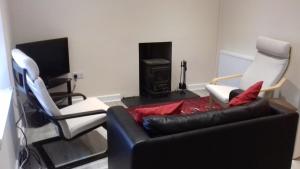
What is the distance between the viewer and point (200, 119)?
1.81 m

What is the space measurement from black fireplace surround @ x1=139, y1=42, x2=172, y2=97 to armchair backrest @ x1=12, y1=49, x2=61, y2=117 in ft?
6.65

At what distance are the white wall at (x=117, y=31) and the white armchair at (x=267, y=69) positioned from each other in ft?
3.64

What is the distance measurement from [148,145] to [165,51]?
3067mm

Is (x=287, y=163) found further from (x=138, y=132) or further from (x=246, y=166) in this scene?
(x=138, y=132)

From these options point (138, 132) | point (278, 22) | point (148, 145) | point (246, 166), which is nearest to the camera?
point (148, 145)

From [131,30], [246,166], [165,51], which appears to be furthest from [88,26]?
[246,166]

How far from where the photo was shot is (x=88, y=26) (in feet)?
12.7

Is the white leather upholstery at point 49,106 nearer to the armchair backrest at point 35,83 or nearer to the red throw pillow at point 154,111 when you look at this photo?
the armchair backrest at point 35,83

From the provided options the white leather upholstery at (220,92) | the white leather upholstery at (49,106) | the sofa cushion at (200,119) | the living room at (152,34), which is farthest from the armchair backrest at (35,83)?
the white leather upholstery at (220,92)

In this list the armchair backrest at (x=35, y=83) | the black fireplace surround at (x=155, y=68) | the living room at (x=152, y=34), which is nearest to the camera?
the armchair backrest at (x=35, y=83)

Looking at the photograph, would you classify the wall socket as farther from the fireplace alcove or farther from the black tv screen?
the fireplace alcove

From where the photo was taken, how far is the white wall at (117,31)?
3.62m

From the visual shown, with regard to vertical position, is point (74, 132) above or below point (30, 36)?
below

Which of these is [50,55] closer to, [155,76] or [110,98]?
[110,98]
